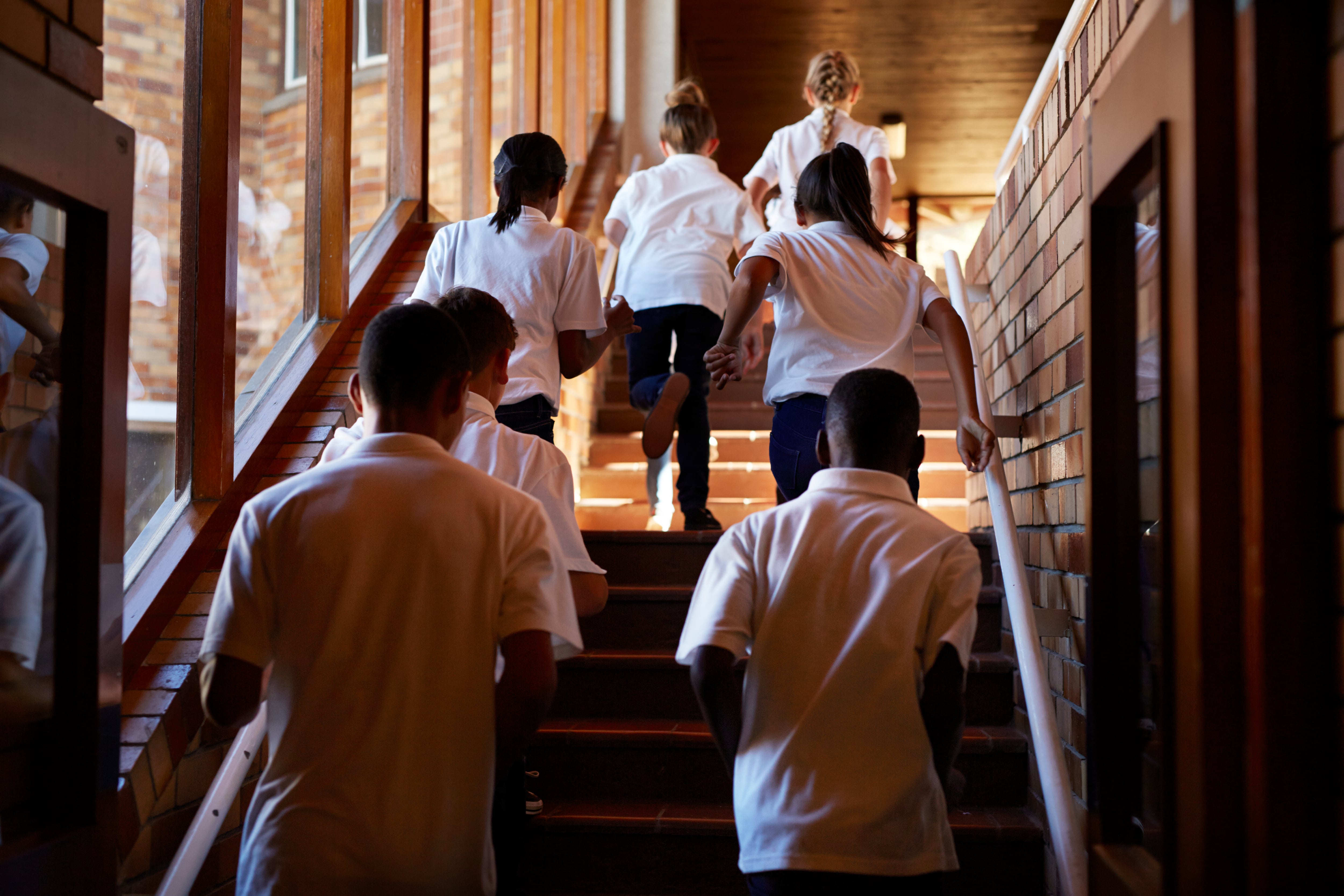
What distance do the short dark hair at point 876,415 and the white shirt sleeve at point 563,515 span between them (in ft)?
1.58

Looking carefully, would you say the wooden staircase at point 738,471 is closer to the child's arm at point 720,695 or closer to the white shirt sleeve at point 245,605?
the child's arm at point 720,695

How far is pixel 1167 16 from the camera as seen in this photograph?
1.27 meters

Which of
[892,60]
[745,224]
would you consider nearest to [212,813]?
[745,224]

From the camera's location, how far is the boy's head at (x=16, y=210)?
1473 millimetres

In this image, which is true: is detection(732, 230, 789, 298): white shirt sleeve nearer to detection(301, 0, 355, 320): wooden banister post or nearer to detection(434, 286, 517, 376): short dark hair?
detection(434, 286, 517, 376): short dark hair

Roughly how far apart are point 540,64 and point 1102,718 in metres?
5.02

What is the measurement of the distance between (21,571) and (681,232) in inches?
103

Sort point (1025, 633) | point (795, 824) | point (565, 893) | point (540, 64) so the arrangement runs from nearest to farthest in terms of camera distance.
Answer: point (795, 824), point (1025, 633), point (565, 893), point (540, 64)

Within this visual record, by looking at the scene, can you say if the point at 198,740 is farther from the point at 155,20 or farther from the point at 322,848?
the point at 155,20

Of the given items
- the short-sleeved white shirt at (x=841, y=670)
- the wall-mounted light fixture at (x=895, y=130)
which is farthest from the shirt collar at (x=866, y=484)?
the wall-mounted light fixture at (x=895, y=130)

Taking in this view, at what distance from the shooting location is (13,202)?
4.89 feet

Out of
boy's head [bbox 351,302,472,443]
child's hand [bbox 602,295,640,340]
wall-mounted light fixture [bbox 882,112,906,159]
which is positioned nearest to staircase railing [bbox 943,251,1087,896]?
child's hand [bbox 602,295,640,340]

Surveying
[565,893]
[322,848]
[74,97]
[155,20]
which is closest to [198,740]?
[565,893]

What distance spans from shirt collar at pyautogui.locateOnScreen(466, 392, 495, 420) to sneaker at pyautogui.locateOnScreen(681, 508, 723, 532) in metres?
1.74
